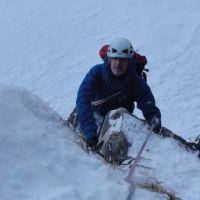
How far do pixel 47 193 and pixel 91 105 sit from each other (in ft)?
8.74

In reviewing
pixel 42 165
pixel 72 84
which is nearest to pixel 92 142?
pixel 42 165

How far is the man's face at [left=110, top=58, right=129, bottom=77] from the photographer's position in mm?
6520

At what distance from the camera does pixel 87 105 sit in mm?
6602

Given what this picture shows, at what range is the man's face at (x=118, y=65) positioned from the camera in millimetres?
6520

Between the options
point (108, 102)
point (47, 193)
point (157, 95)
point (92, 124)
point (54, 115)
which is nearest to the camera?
point (47, 193)

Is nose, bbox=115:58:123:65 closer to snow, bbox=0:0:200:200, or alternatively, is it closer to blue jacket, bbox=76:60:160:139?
blue jacket, bbox=76:60:160:139

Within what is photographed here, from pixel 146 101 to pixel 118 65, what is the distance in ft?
2.17

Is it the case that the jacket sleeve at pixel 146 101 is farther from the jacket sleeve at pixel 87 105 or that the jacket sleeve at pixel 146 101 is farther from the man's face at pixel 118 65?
the jacket sleeve at pixel 87 105

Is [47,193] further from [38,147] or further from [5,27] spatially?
[5,27]

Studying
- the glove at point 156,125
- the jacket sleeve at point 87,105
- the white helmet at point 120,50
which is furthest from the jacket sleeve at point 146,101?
the jacket sleeve at point 87,105

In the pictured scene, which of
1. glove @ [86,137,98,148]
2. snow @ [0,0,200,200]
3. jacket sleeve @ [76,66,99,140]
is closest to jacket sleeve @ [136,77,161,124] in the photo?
jacket sleeve @ [76,66,99,140]

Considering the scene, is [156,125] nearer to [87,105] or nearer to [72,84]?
[87,105]

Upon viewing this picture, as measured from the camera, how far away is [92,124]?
6414 millimetres

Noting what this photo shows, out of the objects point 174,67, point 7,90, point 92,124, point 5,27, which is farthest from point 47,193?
point 5,27
